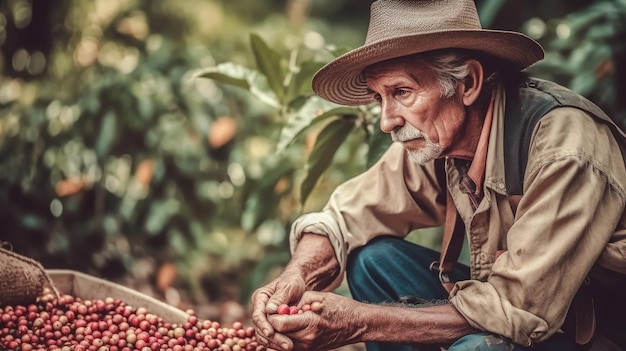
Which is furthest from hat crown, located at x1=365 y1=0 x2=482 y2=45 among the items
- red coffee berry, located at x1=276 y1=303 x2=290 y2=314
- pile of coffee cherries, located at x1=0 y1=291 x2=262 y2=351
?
pile of coffee cherries, located at x1=0 y1=291 x2=262 y2=351

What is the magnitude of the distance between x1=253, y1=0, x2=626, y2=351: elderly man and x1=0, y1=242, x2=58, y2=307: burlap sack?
0.84 m

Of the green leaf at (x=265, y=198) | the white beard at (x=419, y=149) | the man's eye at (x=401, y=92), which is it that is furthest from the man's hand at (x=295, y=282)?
the green leaf at (x=265, y=198)

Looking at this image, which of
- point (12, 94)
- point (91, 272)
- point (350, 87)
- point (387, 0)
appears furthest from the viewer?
point (12, 94)

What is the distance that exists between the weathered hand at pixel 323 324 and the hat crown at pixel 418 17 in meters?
0.67

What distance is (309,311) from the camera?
1.78 metres

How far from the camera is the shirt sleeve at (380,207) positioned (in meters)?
2.24

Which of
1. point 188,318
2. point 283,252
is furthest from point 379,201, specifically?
point 283,252

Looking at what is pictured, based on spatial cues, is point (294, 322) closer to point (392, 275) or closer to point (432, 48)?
point (392, 275)

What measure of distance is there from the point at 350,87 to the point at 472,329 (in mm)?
821

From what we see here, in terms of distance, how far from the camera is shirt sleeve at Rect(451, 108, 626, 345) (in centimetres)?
164

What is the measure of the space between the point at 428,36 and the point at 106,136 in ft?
7.59

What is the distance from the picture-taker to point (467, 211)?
2053 mm

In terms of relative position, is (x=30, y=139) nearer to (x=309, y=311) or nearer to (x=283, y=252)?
(x=283, y=252)

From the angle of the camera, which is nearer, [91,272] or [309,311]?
[309,311]
